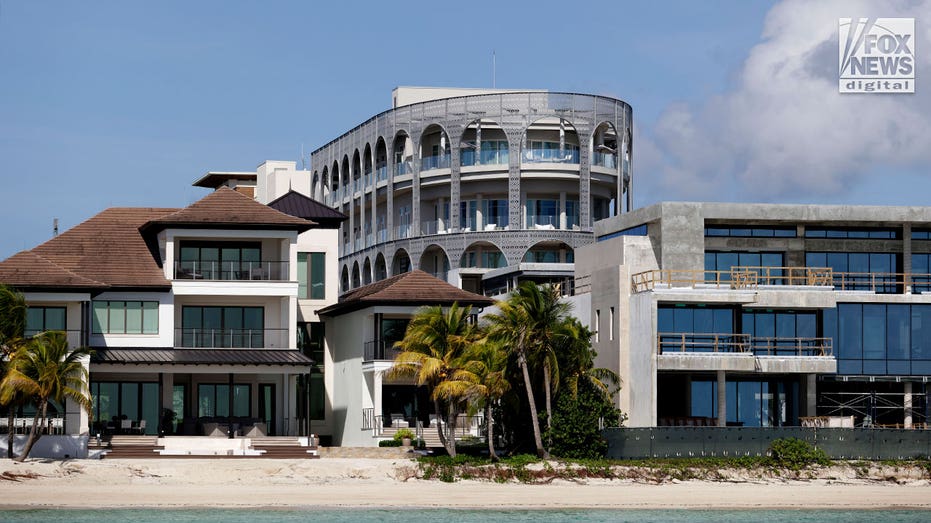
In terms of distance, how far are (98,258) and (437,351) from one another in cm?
1474

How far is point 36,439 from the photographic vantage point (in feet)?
165

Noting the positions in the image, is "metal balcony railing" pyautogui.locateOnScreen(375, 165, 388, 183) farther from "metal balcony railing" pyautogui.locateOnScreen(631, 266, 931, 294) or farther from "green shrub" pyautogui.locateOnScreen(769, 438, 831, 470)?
"green shrub" pyautogui.locateOnScreen(769, 438, 831, 470)

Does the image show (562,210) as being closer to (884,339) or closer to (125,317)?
(884,339)

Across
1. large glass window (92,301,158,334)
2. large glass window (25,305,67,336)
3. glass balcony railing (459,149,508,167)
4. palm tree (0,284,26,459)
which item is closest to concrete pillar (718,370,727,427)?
large glass window (92,301,158,334)

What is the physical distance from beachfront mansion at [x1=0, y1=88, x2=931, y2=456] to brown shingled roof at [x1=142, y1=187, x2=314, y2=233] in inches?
4.0

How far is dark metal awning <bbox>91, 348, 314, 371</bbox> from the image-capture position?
55.8 meters

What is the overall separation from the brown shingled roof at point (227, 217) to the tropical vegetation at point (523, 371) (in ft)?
26.3

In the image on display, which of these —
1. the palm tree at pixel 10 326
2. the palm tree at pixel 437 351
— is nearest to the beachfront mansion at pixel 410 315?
the palm tree at pixel 10 326

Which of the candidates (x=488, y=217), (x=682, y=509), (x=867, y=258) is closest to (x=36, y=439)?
(x=682, y=509)

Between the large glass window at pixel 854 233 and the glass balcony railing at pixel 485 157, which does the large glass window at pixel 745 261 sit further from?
the glass balcony railing at pixel 485 157

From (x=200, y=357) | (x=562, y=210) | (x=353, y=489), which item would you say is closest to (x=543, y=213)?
(x=562, y=210)

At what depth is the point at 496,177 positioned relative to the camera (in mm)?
89812

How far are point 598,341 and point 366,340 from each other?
29.0 feet

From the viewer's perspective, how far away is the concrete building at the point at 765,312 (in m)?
55.7
